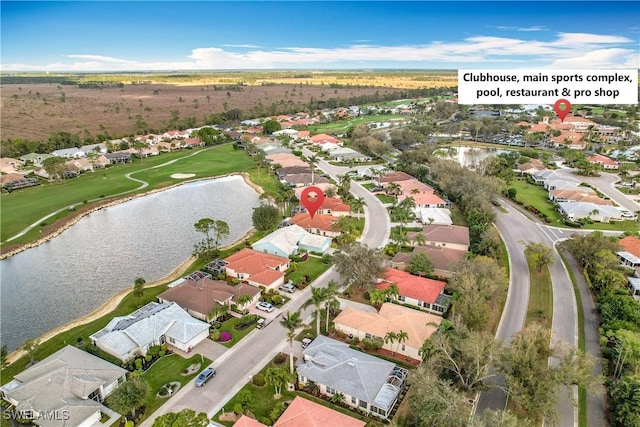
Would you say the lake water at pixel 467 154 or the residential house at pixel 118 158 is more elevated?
the residential house at pixel 118 158

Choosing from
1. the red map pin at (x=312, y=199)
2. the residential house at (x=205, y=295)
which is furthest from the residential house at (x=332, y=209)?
the residential house at (x=205, y=295)

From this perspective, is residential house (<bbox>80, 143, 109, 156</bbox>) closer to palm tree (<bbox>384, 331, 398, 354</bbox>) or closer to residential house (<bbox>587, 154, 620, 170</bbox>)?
palm tree (<bbox>384, 331, 398, 354</bbox>)

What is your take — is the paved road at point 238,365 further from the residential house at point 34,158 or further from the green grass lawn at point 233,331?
the residential house at point 34,158

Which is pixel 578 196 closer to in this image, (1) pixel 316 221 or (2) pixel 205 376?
(1) pixel 316 221

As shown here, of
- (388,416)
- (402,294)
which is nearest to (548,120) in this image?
(402,294)

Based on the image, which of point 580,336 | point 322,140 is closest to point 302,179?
point 322,140

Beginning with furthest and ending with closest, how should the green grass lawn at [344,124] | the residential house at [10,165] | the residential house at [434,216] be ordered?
the green grass lawn at [344,124], the residential house at [10,165], the residential house at [434,216]

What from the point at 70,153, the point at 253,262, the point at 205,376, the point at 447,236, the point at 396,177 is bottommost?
the point at 205,376

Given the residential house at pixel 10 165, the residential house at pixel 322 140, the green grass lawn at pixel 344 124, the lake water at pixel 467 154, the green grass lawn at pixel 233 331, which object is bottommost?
the green grass lawn at pixel 233 331
